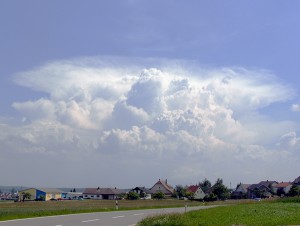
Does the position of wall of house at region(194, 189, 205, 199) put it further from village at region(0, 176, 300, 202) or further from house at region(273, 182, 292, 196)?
house at region(273, 182, 292, 196)

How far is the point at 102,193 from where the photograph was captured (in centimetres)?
13925

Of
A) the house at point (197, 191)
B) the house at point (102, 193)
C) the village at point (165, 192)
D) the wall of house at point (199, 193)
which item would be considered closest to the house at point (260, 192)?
the village at point (165, 192)

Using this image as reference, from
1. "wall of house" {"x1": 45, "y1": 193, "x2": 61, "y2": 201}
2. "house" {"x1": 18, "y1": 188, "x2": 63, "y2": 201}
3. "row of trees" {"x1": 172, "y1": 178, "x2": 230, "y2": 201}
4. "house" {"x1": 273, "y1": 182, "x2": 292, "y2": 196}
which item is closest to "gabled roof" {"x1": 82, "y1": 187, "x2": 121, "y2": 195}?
"wall of house" {"x1": 45, "y1": 193, "x2": 61, "y2": 201}

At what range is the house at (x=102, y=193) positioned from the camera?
449 ft

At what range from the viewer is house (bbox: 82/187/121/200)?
137 metres

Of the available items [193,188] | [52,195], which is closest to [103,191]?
[52,195]

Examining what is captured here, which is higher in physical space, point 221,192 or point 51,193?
point 51,193

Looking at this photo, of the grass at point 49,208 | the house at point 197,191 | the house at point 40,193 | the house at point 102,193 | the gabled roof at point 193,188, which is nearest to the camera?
the grass at point 49,208

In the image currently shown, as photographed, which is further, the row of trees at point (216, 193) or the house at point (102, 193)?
the house at point (102, 193)

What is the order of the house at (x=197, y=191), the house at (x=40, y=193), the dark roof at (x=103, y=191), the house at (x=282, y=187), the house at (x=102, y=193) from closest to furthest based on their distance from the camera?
the house at (x=40, y=193), the house at (x=102, y=193), the house at (x=197, y=191), the dark roof at (x=103, y=191), the house at (x=282, y=187)

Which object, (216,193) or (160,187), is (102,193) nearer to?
(160,187)

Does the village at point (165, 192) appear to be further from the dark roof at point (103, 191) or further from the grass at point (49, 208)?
the grass at point (49, 208)

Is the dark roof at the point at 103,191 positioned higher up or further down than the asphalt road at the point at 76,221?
higher up

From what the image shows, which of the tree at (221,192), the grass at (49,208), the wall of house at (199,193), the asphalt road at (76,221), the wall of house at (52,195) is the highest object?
the wall of house at (52,195)
